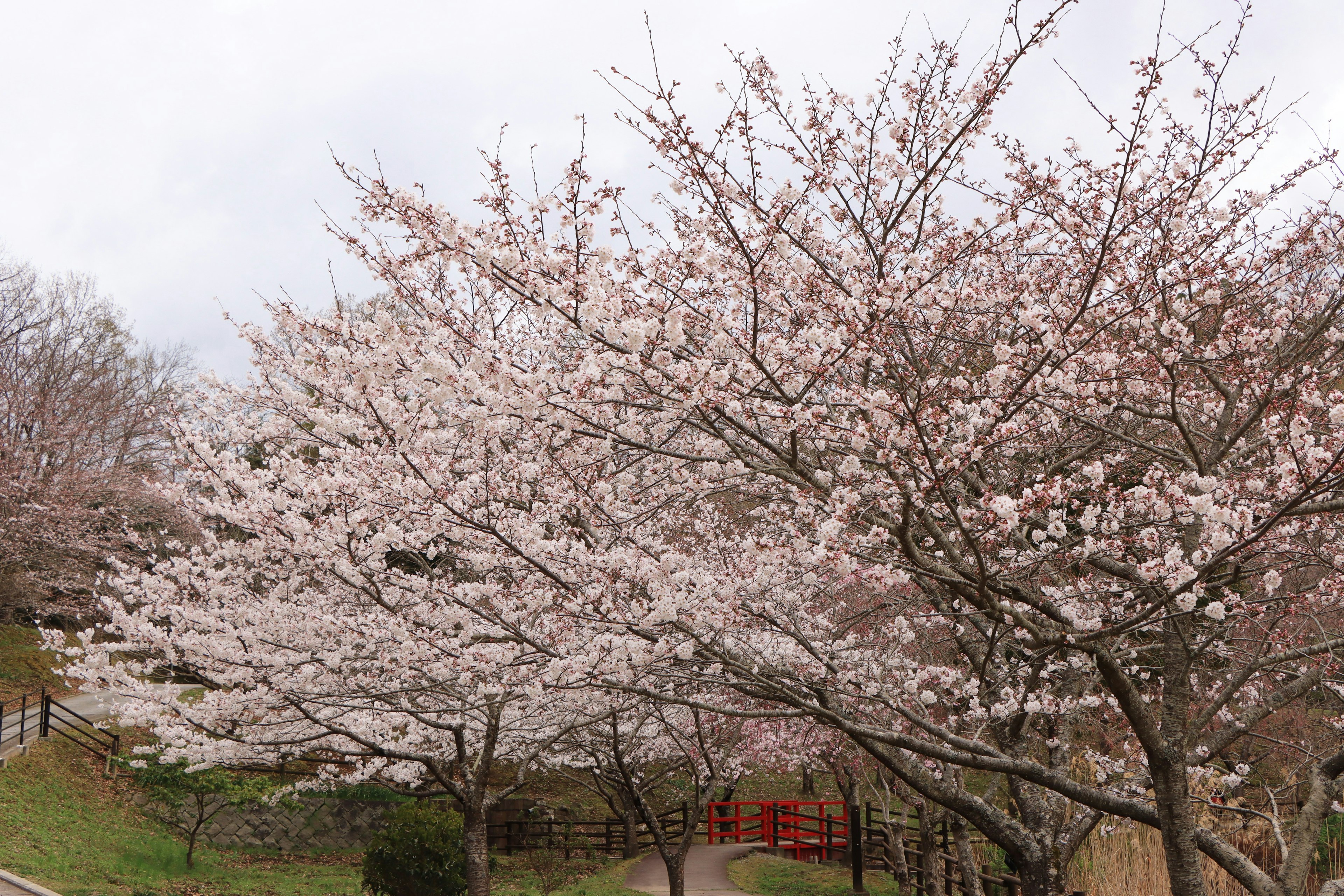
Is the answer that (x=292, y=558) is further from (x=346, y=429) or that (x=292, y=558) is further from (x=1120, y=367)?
(x=1120, y=367)

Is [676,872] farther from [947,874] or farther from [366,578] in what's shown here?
[366,578]

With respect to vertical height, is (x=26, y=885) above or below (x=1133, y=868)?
below

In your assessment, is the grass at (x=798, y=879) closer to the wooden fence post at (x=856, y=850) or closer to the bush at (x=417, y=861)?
the wooden fence post at (x=856, y=850)

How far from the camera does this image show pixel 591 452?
15.6 ft

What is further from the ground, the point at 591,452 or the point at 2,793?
the point at 591,452

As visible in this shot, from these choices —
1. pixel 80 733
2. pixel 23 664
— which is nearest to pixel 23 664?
pixel 23 664

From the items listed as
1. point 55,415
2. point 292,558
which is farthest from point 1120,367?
point 55,415

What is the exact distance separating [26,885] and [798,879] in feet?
35.3

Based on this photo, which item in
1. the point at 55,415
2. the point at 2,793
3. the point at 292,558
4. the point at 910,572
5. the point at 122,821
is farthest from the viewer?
the point at 55,415

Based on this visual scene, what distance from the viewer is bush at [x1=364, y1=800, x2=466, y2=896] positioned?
38.4 feet

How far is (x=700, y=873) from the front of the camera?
15305mm

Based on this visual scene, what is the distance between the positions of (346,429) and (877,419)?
3.40m

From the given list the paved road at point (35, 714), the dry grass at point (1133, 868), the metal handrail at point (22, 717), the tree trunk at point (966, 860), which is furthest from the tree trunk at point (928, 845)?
the metal handrail at point (22, 717)

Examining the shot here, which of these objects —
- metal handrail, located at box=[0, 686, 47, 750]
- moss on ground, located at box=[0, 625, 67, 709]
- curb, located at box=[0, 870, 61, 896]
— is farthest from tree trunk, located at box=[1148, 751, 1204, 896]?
moss on ground, located at box=[0, 625, 67, 709]
